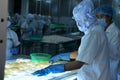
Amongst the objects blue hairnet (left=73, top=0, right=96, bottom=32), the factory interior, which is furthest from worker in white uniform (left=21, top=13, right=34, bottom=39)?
blue hairnet (left=73, top=0, right=96, bottom=32)

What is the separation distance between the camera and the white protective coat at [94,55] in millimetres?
1420

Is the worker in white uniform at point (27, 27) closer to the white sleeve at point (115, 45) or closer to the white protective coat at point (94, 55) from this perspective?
the white sleeve at point (115, 45)

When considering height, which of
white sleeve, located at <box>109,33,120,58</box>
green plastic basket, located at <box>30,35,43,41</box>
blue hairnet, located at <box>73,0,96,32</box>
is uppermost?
blue hairnet, located at <box>73,0,96,32</box>

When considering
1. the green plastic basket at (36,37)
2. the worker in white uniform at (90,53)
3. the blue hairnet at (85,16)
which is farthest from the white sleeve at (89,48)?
the green plastic basket at (36,37)

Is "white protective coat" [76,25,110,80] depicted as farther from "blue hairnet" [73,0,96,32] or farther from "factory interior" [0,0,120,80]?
"factory interior" [0,0,120,80]

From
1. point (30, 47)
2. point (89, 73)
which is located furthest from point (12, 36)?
point (89, 73)

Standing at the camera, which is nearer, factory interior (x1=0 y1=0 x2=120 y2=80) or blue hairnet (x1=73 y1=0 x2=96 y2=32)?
blue hairnet (x1=73 y1=0 x2=96 y2=32)

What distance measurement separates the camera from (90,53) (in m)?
1.42

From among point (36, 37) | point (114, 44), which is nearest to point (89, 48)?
point (114, 44)

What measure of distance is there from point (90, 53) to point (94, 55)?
37mm

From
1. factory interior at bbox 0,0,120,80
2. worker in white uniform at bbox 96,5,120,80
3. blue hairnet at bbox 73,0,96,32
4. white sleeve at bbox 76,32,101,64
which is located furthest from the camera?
factory interior at bbox 0,0,120,80

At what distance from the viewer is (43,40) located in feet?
10.9

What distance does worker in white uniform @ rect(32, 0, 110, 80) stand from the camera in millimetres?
1422

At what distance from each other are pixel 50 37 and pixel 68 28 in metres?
0.38
